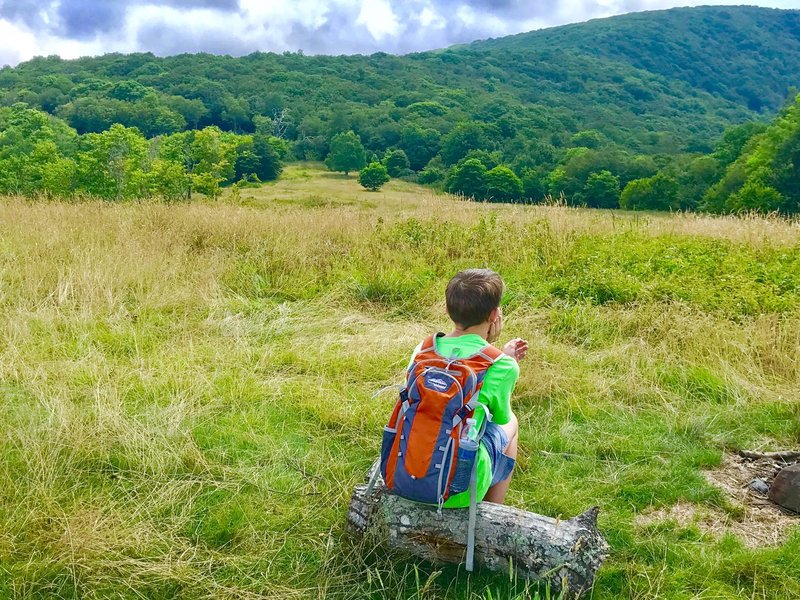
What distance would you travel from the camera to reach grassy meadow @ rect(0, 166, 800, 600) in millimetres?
2406

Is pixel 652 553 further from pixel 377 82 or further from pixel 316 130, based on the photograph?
pixel 377 82

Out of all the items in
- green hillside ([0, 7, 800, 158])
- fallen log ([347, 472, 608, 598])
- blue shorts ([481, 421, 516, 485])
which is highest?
green hillside ([0, 7, 800, 158])

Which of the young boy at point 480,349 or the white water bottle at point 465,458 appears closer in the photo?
the white water bottle at point 465,458

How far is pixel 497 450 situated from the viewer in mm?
2477

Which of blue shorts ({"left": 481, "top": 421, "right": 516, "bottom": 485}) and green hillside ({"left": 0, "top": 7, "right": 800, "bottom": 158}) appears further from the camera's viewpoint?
green hillside ({"left": 0, "top": 7, "right": 800, "bottom": 158})

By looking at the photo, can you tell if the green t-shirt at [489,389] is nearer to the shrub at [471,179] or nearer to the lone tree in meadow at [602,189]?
the shrub at [471,179]

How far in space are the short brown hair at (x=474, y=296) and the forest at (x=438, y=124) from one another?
917 centimetres

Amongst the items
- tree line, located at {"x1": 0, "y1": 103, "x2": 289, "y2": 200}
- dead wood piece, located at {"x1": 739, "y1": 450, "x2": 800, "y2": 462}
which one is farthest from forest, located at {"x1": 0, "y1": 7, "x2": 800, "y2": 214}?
dead wood piece, located at {"x1": 739, "y1": 450, "x2": 800, "y2": 462}

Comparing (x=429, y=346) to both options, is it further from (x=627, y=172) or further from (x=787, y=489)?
(x=627, y=172)

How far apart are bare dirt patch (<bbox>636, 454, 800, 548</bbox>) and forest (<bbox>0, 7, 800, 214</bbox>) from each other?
8.61m

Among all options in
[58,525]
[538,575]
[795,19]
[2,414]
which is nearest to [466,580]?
[538,575]

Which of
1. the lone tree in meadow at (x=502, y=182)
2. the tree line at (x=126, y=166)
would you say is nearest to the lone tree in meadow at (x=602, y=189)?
the lone tree in meadow at (x=502, y=182)

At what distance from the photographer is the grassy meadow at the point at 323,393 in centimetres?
241

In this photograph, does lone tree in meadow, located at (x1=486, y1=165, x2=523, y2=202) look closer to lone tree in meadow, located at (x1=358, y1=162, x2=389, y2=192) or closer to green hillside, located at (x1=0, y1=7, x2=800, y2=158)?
lone tree in meadow, located at (x1=358, y1=162, x2=389, y2=192)
